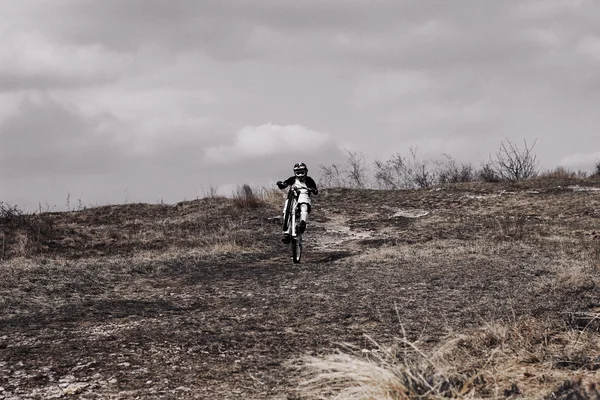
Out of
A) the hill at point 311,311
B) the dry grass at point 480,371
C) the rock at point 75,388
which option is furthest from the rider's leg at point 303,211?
the rock at point 75,388

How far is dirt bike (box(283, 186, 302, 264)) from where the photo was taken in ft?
35.4

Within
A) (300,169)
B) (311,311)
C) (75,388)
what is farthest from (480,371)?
(300,169)

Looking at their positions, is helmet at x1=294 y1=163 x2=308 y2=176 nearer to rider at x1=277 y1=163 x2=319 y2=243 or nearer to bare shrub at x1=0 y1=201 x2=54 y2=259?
rider at x1=277 y1=163 x2=319 y2=243

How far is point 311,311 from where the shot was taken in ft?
21.4

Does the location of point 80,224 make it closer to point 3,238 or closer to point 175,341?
point 3,238

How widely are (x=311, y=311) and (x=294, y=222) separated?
4374 mm

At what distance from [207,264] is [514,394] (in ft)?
25.9

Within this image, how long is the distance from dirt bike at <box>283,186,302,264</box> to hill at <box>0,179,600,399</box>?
35 cm

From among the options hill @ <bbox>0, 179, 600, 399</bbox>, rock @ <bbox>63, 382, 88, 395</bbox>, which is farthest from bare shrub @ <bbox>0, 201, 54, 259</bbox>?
rock @ <bbox>63, 382, 88, 395</bbox>

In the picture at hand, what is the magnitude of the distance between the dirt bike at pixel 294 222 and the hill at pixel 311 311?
35 centimetres

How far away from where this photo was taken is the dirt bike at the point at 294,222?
10805 mm

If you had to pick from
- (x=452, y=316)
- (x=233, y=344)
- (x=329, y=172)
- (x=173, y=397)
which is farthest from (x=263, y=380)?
(x=329, y=172)

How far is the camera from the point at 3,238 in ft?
50.3

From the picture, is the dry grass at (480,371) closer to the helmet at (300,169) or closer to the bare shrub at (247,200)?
the helmet at (300,169)
